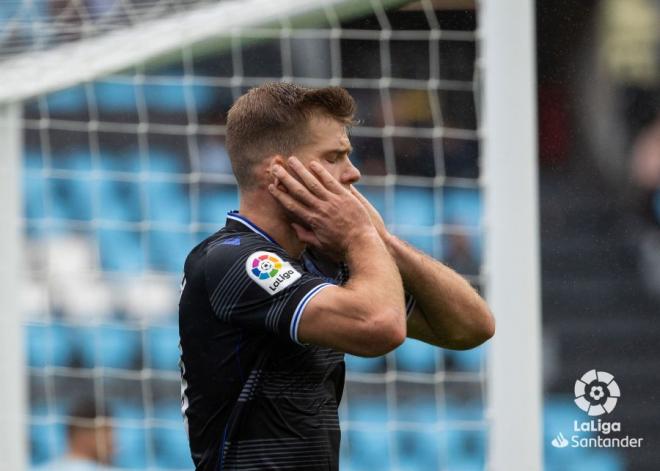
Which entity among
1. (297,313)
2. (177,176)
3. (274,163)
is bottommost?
(297,313)

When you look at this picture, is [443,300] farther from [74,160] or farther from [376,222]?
[74,160]

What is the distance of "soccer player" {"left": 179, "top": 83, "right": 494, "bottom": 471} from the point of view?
219cm

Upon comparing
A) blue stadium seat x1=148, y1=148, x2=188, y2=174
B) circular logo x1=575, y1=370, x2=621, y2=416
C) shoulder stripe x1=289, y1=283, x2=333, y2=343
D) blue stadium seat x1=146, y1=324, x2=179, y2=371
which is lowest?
circular logo x1=575, y1=370, x2=621, y2=416

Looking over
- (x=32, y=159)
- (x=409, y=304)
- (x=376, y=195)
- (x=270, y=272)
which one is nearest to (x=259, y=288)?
(x=270, y=272)

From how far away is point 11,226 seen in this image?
471 centimetres

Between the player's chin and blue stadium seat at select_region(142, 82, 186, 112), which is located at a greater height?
blue stadium seat at select_region(142, 82, 186, 112)

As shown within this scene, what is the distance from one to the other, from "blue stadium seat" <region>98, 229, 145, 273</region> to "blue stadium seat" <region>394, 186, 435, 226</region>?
4.83 ft

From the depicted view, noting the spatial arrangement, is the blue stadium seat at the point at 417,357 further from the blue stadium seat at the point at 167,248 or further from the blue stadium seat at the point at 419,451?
the blue stadium seat at the point at 167,248

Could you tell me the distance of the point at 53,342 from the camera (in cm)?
607

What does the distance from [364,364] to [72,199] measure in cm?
186

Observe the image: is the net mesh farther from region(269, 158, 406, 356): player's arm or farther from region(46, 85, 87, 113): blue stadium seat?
region(269, 158, 406, 356): player's arm

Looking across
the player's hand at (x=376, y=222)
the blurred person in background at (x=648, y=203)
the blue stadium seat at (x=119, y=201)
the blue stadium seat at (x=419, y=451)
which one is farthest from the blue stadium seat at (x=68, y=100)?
the player's hand at (x=376, y=222)

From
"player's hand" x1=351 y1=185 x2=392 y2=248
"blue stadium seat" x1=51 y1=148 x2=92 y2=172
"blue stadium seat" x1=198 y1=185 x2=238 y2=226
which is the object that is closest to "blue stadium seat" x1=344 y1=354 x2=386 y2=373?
"blue stadium seat" x1=198 y1=185 x2=238 y2=226

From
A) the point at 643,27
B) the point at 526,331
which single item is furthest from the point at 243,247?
the point at 643,27
